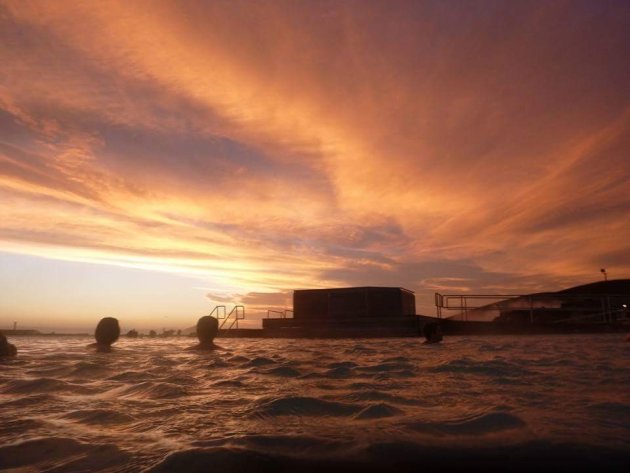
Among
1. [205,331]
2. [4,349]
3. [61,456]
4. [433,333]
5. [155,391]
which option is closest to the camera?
[61,456]

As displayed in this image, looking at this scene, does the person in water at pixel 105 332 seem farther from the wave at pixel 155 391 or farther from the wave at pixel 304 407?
the wave at pixel 304 407

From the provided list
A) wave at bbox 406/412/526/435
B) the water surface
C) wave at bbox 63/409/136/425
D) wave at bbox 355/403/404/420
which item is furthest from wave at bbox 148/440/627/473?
wave at bbox 63/409/136/425

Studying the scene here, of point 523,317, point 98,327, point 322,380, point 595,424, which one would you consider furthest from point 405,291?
point 595,424

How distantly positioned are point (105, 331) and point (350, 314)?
83.0ft

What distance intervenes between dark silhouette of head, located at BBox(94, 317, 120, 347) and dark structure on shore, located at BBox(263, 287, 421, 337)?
68.4ft

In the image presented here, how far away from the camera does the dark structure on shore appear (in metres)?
33.3

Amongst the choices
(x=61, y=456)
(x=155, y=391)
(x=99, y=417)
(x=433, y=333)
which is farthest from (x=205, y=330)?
(x=61, y=456)

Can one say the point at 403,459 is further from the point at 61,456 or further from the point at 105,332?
the point at 105,332

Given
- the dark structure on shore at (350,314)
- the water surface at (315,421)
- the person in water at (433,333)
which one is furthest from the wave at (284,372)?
the dark structure on shore at (350,314)

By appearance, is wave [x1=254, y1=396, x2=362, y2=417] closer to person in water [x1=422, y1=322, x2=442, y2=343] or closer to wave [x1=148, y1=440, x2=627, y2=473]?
wave [x1=148, y1=440, x2=627, y2=473]

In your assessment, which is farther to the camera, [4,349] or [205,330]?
[205,330]

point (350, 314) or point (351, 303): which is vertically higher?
point (351, 303)

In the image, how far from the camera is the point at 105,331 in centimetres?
1623

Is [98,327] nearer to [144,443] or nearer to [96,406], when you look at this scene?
[96,406]
